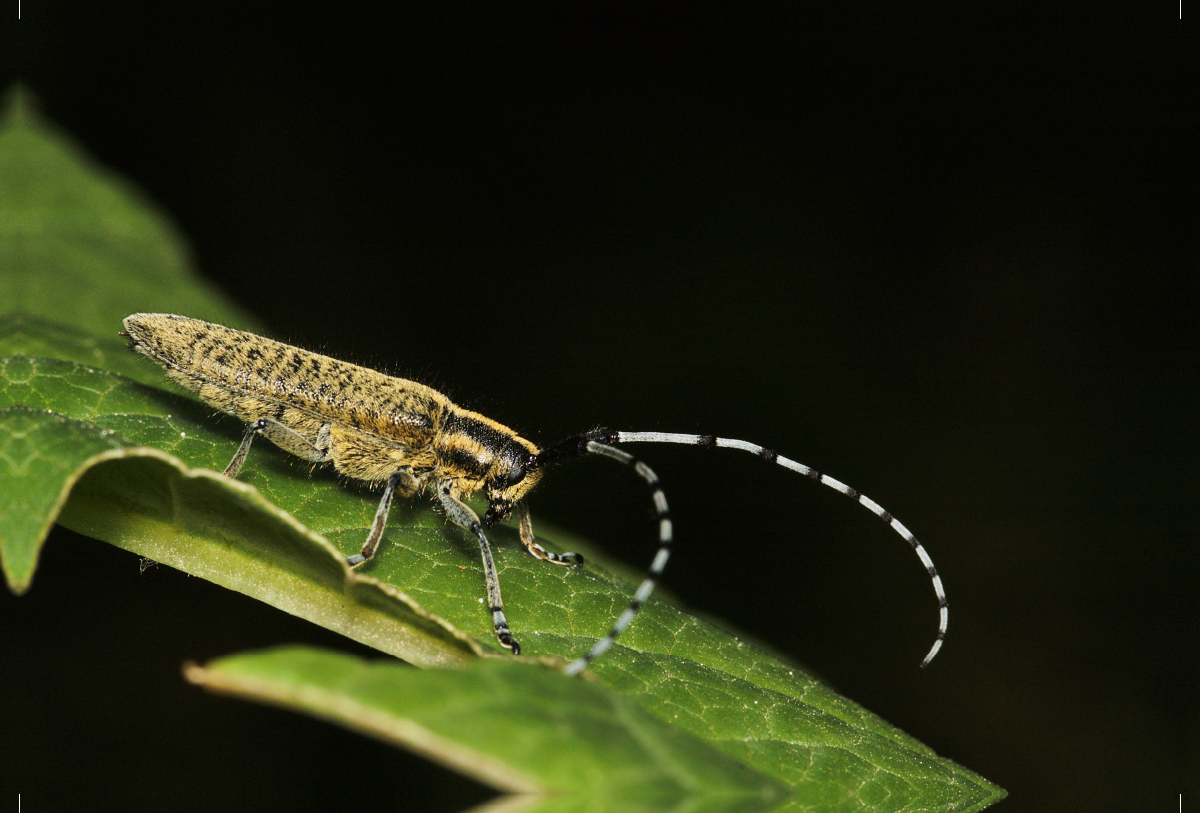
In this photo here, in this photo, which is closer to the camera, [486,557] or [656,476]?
[656,476]

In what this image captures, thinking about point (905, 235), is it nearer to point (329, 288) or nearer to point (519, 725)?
point (329, 288)

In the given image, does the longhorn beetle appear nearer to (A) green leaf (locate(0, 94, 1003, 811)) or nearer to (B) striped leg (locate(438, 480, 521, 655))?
(B) striped leg (locate(438, 480, 521, 655))

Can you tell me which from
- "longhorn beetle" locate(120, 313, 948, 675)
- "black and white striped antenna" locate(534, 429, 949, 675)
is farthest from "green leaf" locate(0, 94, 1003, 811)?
"black and white striped antenna" locate(534, 429, 949, 675)

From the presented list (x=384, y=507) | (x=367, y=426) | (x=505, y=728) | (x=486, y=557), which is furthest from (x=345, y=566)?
(x=367, y=426)

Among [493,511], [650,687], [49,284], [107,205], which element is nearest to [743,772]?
[650,687]

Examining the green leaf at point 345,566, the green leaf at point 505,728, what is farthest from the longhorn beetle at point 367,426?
the green leaf at point 505,728

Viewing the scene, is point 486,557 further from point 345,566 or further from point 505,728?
point 505,728
